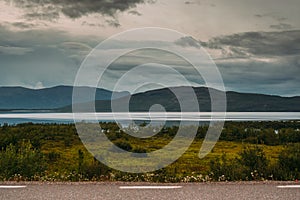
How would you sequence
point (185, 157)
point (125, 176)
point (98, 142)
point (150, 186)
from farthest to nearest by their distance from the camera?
point (98, 142), point (185, 157), point (125, 176), point (150, 186)

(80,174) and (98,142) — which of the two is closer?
(80,174)

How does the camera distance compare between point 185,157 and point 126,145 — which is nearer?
point 185,157

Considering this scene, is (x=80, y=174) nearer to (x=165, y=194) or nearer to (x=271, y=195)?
(x=165, y=194)

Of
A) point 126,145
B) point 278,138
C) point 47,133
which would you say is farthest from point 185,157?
point 47,133

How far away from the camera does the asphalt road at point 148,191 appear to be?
7977mm

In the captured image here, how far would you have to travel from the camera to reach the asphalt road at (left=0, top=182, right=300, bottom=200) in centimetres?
798

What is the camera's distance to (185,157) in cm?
3416

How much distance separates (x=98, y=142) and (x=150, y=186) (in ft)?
119

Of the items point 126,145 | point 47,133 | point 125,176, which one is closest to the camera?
point 125,176

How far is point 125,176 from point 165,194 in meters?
2.65

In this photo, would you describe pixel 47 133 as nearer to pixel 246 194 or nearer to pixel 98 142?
pixel 98 142

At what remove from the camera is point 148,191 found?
8.52m

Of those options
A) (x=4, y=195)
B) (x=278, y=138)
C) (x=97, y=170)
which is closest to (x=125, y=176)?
(x=97, y=170)

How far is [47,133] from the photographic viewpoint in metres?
49.5
